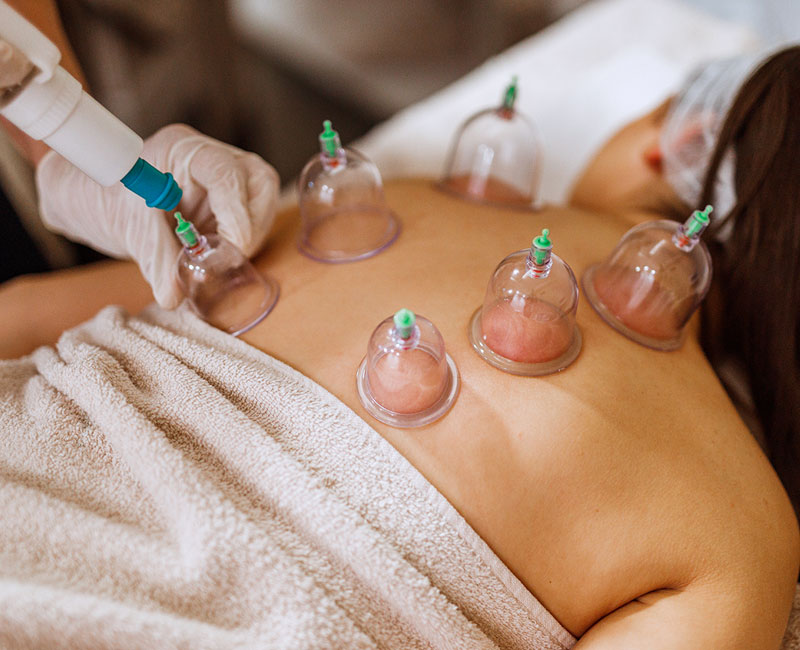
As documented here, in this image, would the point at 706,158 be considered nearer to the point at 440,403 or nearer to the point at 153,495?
the point at 440,403

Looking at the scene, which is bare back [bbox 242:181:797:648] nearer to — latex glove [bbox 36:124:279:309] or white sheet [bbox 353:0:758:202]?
latex glove [bbox 36:124:279:309]

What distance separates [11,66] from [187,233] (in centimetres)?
29

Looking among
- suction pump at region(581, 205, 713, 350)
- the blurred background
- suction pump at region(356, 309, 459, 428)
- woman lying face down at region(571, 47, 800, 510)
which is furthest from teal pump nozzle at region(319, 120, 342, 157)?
the blurred background

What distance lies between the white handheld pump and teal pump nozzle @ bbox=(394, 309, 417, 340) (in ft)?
1.21

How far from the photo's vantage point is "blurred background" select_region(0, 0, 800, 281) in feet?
5.80

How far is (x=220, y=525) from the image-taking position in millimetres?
613

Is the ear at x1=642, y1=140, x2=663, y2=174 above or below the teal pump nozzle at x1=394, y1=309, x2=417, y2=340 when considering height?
below

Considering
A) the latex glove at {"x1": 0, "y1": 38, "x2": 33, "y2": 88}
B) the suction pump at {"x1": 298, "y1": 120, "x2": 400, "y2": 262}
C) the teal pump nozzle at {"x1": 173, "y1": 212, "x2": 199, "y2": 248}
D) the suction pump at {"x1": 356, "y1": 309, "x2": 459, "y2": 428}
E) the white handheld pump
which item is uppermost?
the latex glove at {"x1": 0, "y1": 38, "x2": 33, "y2": 88}

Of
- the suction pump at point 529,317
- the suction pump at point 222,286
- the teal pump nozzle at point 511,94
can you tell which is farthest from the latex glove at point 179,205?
the teal pump nozzle at point 511,94

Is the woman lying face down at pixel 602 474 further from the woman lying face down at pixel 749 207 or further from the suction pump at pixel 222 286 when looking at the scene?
the woman lying face down at pixel 749 207

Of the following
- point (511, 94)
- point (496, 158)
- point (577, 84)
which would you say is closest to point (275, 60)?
point (577, 84)

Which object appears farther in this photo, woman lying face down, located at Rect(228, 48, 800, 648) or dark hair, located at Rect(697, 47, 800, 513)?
dark hair, located at Rect(697, 47, 800, 513)

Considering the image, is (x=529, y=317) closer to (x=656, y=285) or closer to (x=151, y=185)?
(x=656, y=285)

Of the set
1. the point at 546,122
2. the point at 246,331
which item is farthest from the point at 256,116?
the point at 246,331
